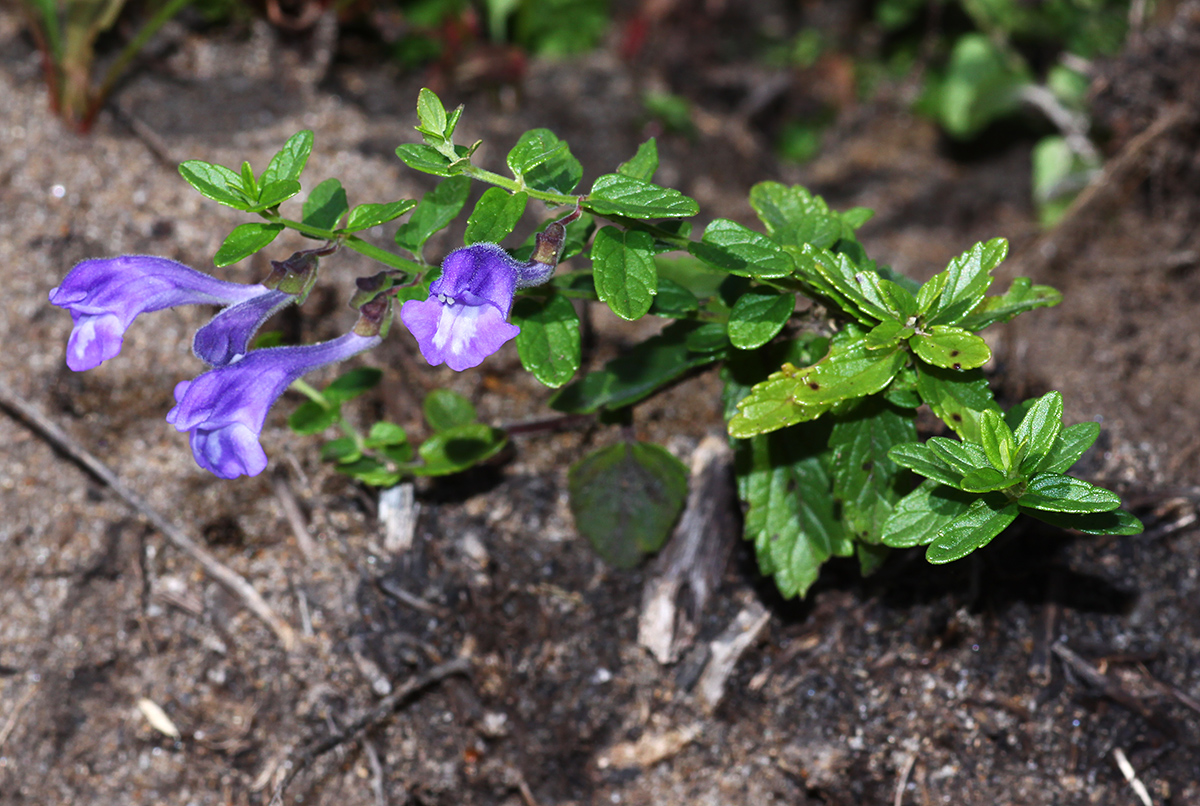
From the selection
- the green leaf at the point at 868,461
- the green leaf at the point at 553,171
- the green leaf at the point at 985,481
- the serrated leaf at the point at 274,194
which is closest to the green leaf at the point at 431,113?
the green leaf at the point at 553,171

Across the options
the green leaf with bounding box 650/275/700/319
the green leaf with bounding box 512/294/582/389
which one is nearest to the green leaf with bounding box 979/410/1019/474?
the green leaf with bounding box 650/275/700/319

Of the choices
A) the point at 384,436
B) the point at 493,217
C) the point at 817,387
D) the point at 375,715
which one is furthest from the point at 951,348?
the point at 375,715

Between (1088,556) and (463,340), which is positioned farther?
(1088,556)

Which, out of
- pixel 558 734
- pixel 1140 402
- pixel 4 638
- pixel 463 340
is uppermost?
pixel 463 340

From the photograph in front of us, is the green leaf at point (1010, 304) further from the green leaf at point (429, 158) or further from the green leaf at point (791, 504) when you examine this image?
the green leaf at point (429, 158)

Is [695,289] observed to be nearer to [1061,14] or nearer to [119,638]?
[119,638]

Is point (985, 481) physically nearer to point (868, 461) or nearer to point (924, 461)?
point (924, 461)

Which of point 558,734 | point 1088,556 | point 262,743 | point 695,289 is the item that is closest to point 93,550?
point 262,743
